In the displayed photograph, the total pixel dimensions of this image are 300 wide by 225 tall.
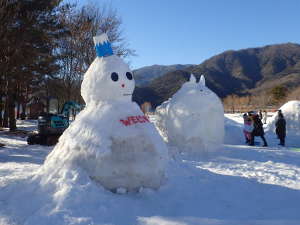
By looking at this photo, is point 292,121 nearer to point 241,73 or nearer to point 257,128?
point 257,128

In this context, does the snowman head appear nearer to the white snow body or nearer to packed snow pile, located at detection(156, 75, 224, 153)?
the white snow body

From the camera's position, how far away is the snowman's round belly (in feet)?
16.3

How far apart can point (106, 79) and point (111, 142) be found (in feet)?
3.78

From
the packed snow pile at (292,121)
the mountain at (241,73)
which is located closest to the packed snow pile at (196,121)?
the packed snow pile at (292,121)

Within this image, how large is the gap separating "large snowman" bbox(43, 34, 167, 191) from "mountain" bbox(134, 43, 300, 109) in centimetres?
7979

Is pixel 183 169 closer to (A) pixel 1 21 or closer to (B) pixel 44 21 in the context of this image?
(A) pixel 1 21

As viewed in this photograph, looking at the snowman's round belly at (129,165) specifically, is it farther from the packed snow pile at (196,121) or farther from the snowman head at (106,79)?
the packed snow pile at (196,121)

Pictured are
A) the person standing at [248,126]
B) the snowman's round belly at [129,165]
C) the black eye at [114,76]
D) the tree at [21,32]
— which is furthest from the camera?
the person standing at [248,126]

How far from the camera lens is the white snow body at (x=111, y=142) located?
4.99 metres

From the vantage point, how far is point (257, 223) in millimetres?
4340

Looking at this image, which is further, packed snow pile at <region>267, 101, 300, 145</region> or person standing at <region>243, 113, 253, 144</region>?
packed snow pile at <region>267, 101, 300, 145</region>

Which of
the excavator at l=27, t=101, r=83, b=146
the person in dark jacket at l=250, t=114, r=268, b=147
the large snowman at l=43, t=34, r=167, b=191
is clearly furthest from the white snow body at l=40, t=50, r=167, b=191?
the person in dark jacket at l=250, t=114, r=268, b=147

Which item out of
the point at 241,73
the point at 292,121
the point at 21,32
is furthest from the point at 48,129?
the point at 241,73

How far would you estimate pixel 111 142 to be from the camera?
5.05 m
